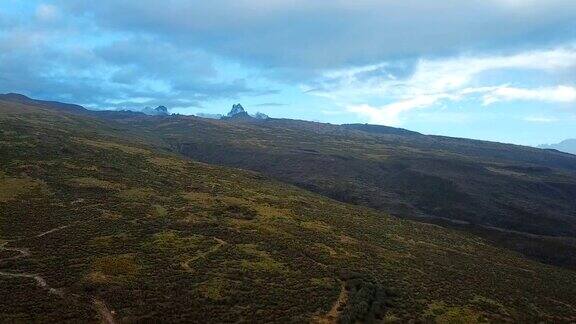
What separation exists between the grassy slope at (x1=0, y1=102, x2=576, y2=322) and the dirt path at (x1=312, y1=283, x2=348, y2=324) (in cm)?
67

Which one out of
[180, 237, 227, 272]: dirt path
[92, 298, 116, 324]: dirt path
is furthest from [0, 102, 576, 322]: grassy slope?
[92, 298, 116, 324]: dirt path

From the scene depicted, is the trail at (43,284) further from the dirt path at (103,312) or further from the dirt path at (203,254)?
the dirt path at (203,254)

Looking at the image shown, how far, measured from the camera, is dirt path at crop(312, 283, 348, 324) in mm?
45156

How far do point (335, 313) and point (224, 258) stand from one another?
739 inches

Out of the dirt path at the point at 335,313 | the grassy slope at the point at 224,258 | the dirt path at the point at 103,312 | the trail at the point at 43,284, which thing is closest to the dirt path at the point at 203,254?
the grassy slope at the point at 224,258

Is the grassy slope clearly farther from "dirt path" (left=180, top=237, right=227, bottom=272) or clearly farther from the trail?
the trail

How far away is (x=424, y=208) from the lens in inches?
5906

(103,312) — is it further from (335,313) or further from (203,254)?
(335,313)

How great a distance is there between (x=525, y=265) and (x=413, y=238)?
1970 cm

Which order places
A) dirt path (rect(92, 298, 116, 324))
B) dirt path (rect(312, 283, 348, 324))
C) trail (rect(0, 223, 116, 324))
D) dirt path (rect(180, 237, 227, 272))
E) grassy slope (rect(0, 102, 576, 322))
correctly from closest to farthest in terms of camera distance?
dirt path (rect(92, 298, 116, 324))
trail (rect(0, 223, 116, 324))
dirt path (rect(312, 283, 348, 324))
grassy slope (rect(0, 102, 576, 322))
dirt path (rect(180, 237, 227, 272))

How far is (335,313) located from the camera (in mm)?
47469

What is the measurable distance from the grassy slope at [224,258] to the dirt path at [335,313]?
67cm

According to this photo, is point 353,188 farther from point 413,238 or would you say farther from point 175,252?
point 175,252

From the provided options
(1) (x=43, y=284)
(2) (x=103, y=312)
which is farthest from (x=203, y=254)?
(1) (x=43, y=284)
